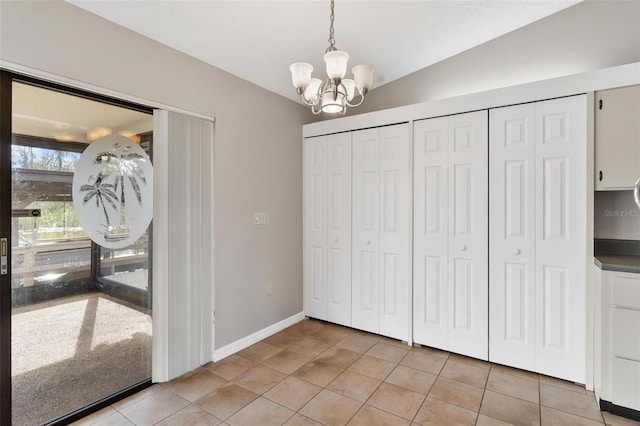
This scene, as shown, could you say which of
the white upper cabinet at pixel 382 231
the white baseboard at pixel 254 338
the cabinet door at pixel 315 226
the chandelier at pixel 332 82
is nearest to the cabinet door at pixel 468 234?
A: the white upper cabinet at pixel 382 231

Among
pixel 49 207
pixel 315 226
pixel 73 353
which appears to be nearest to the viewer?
pixel 49 207

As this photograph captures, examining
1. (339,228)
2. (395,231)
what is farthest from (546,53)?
(339,228)

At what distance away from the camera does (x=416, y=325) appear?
9.30ft

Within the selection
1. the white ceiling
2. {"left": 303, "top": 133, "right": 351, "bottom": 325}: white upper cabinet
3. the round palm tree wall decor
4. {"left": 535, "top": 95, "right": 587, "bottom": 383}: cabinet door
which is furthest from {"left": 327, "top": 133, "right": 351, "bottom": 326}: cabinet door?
the round palm tree wall decor

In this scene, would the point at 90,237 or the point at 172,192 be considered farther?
the point at 172,192

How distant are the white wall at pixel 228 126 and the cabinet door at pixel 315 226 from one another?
4.0 inches

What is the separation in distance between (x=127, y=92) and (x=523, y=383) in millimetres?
3563

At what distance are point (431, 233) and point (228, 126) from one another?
2.11 metres

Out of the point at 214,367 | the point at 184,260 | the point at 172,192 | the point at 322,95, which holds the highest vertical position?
the point at 322,95

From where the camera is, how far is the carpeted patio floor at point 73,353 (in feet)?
5.62

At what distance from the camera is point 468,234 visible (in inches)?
102

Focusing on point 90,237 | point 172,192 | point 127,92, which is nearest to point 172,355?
point 90,237

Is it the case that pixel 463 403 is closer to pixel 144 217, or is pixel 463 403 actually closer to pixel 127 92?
pixel 144 217

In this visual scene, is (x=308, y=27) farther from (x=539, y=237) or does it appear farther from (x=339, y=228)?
(x=539, y=237)
